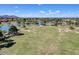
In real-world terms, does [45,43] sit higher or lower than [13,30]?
lower

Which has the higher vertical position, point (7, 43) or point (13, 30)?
point (13, 30)

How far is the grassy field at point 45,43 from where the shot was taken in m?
3.05

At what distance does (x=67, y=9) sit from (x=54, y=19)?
18cm

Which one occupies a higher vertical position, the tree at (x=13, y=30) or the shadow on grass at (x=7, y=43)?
the tree at (x=13, y=30)

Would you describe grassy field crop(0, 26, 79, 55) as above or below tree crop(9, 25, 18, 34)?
below

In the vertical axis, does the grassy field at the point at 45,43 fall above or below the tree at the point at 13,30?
below

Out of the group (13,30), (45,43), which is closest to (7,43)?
(13,30)

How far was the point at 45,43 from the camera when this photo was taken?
3.08m

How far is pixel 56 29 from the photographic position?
3111 millimetres

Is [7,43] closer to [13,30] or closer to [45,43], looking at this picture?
[13,30]

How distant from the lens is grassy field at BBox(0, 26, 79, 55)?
305 cm
